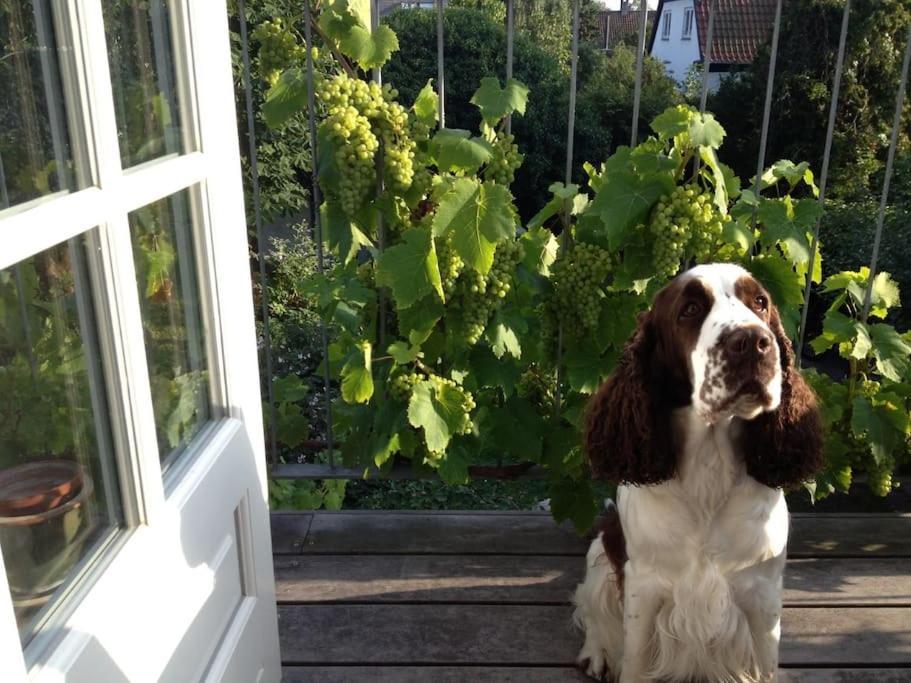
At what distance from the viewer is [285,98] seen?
2037 mm

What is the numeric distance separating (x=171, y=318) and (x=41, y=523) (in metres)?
0.43

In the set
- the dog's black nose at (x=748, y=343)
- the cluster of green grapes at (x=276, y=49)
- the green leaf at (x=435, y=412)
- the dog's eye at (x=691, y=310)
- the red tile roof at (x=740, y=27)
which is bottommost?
the green leaf at (x=435, y=412)

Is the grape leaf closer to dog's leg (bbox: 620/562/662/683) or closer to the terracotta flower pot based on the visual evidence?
dog's leg (bbox: 620/562/662/683)

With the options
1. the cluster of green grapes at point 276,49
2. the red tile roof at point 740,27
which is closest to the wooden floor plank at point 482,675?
the cluster of green grapes at point 276,49

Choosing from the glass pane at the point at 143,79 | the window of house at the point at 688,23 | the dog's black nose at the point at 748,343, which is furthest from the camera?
the window of house at the point at 688,23

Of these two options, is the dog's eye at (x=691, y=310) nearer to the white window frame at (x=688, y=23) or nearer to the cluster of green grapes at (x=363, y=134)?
the cluster of green grapes at (x=363, y=134)

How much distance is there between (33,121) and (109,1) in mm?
256

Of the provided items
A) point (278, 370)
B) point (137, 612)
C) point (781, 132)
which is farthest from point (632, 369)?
point (781, 132)

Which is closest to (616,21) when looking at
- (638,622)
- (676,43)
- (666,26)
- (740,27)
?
(666,26)

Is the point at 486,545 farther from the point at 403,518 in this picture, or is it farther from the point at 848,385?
the point at 848,385

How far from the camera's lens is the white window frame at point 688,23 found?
2628 centimetres

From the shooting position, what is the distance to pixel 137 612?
1191 mm

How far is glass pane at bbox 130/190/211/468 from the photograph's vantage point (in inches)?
50.6

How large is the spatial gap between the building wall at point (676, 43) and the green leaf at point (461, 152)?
25.9 m
